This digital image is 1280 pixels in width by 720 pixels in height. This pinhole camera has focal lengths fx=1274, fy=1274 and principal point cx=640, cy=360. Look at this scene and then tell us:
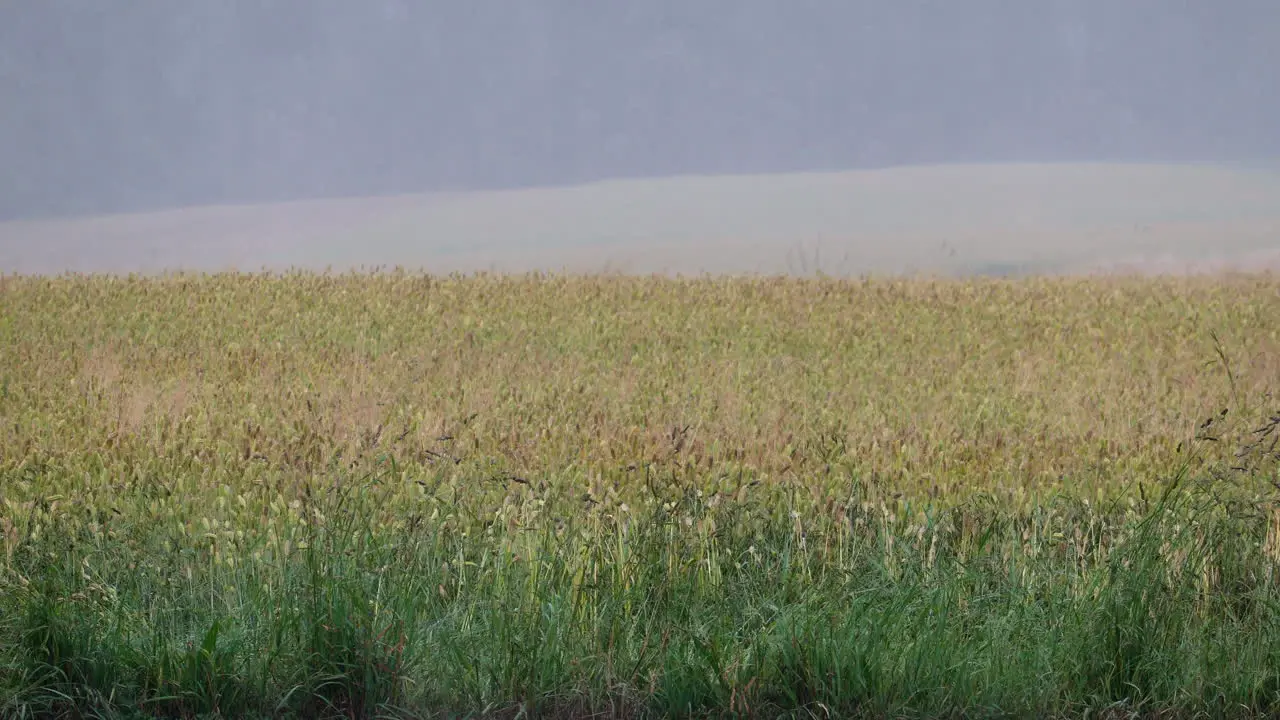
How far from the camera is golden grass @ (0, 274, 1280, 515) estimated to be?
27.5 ft

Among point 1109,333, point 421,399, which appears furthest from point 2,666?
point 1109,333

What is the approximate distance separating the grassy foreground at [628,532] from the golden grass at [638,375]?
2.9 inches

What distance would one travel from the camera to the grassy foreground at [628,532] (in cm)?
448

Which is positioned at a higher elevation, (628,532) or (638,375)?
(638,375)

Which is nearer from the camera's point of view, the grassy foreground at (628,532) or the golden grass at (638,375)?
the grassy foreground at (628,532)

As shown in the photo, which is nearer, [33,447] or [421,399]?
[33,447]

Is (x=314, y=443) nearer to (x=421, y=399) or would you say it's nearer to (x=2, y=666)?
(x=421, y=399)

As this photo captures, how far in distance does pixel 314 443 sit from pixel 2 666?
153 inches

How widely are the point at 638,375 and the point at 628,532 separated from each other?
6285 mm

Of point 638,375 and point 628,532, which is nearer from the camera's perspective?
point 628,532

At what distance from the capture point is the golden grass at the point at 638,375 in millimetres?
8391

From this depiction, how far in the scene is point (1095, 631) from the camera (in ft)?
15.5

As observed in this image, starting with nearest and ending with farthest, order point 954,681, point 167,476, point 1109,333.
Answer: point 954,681
point 167,476
point 1109,333

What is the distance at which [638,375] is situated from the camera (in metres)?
11.9
